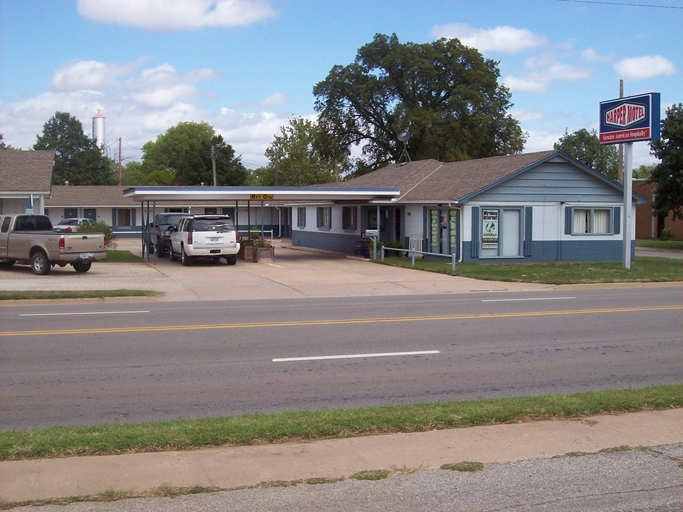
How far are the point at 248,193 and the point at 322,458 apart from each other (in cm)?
2464

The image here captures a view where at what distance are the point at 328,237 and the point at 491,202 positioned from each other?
13.2 metres

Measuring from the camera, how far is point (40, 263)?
2434cm

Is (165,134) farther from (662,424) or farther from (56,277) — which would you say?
(662,424)

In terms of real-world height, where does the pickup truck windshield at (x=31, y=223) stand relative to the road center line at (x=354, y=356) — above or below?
above

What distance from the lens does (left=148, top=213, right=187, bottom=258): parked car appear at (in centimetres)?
3385

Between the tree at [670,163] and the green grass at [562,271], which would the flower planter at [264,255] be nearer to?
the green grass at [562,271]

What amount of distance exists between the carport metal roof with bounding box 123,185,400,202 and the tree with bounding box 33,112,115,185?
6719 cm

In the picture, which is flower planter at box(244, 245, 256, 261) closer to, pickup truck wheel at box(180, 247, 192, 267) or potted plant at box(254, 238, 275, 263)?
potted plant at box(254, 238, 275, 263)

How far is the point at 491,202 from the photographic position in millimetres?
29344

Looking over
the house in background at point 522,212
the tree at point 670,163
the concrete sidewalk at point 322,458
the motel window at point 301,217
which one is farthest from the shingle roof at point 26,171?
the tree at point 670,163

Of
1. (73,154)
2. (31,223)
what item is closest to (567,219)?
(31,223)

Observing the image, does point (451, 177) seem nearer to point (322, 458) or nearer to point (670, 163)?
point (670, 163)

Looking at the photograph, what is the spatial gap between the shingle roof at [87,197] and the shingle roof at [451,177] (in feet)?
79.0

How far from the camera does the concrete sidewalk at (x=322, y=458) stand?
596 centimetres
